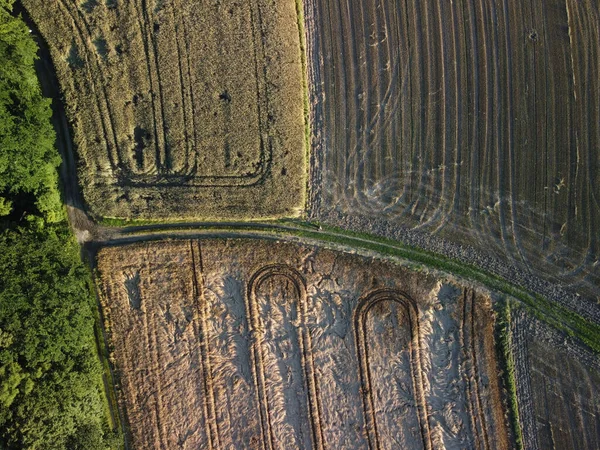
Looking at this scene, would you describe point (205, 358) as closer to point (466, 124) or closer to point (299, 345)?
point (299, 345)

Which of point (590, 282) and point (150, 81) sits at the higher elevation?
point (150, 81)

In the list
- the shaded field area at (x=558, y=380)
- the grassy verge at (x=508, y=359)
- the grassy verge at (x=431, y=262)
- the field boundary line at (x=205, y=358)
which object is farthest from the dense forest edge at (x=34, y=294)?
the shaded field area at (x=558, y=380)

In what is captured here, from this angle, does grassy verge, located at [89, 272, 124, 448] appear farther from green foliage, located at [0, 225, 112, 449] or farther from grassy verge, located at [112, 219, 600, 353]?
grassy verge, located at [112, 219, 600, 353]

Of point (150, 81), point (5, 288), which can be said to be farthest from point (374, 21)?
point (5, 288)

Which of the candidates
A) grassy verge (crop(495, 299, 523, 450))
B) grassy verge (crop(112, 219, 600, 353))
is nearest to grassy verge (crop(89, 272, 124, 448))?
grassy verge (crop(112, 219, 600, 353))

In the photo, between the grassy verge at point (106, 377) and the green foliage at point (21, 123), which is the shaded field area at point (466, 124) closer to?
the grassy verge at point (106, 377)

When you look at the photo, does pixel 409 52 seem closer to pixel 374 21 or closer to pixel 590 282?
pixel 374 21
